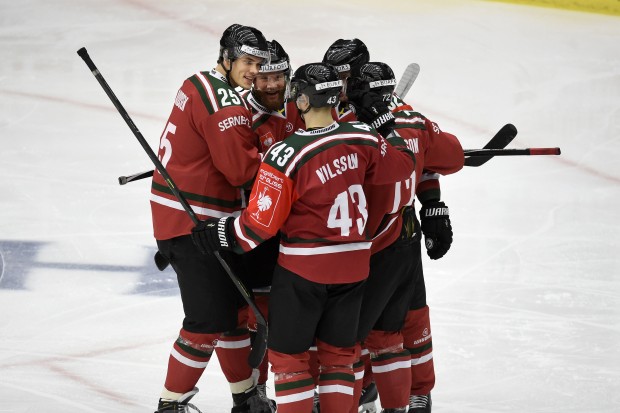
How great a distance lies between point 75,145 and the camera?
6.11m

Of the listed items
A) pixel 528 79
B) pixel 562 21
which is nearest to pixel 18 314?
pixel 528 79

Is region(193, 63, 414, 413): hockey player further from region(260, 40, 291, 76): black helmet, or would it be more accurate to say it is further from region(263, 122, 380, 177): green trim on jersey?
region(260, 40, 291, 76): black helmet

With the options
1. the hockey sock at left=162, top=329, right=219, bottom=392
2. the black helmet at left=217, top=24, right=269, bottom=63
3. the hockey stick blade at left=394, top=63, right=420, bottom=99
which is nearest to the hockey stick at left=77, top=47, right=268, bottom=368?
the hockey sock at left=162, top=329, right=219, bottom=392

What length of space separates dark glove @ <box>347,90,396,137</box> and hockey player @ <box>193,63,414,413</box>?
0.10 m

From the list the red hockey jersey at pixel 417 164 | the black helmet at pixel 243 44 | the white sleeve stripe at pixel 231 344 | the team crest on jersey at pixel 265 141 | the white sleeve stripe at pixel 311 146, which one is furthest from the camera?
the white sleeve stripe at pixel 231 344

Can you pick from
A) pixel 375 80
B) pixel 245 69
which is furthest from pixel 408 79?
pixel 245 69

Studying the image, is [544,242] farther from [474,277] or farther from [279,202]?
[279,202]

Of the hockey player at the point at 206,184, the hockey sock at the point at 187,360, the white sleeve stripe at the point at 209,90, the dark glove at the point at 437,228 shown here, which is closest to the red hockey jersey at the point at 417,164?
the dark glove at the point at 437,228

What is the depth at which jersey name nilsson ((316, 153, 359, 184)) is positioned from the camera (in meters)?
3.07

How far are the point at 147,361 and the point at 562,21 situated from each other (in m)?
4.97

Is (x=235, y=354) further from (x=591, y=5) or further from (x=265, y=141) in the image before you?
(x=591, y=5)

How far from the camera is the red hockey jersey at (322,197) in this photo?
308cm

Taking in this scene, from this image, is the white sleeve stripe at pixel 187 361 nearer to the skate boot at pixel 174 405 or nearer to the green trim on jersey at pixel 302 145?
the skate boot at pixel 174 405

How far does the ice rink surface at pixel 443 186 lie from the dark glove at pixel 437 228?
62 cm
